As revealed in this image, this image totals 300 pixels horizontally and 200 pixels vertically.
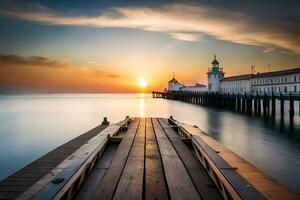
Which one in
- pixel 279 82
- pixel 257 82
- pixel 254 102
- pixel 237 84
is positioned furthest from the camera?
pixel 237 84

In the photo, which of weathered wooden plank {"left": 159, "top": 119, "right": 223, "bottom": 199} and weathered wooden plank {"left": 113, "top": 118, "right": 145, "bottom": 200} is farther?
weathered wooden plank {"left": 159, "top": 119, "right": 223, "bottom": 199}

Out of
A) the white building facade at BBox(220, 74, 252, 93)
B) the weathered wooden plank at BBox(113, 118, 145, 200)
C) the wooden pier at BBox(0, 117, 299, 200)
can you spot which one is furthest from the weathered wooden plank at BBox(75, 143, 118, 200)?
the white building facade at BBox(220, 74, 252, 93)

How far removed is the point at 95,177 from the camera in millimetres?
3785

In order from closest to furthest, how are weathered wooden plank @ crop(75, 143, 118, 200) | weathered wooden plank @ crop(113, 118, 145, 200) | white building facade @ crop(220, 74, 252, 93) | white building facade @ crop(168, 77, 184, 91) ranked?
weathered wooden plank @ crop(113, 118, 145, 200)
weathered wooden plank @ crop(75, 143, 118, 200)
white building facade @ crop(220, 74, 252, 93)
white building facade @ crop(168, 77, 184, 91)

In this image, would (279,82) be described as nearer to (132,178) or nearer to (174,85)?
(132,178)

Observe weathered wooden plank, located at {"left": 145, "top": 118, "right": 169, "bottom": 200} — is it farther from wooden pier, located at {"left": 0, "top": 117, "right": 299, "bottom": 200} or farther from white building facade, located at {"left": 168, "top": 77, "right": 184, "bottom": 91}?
white building facade, located at {"left": 168, "top": 77, "right": 184, "bottom": 91}

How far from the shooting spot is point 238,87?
6378 cm

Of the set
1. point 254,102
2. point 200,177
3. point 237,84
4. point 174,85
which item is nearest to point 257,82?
point 237,84

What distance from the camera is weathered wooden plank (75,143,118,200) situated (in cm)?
320

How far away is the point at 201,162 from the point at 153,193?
1689mm

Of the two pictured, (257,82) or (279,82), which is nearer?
(279,82)

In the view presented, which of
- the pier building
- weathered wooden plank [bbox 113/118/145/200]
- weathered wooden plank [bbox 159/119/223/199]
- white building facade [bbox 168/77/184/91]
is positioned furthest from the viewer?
white building facade [bbox 168/77/184/91]

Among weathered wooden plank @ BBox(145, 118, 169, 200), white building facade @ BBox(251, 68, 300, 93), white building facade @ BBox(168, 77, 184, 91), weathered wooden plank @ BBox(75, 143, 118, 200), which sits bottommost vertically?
weathered wooden plank @ BBox(75, 143, 118, 200)

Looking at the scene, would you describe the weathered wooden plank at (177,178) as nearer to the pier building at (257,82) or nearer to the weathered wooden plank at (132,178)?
the weathered wooden plank at (132,178)
